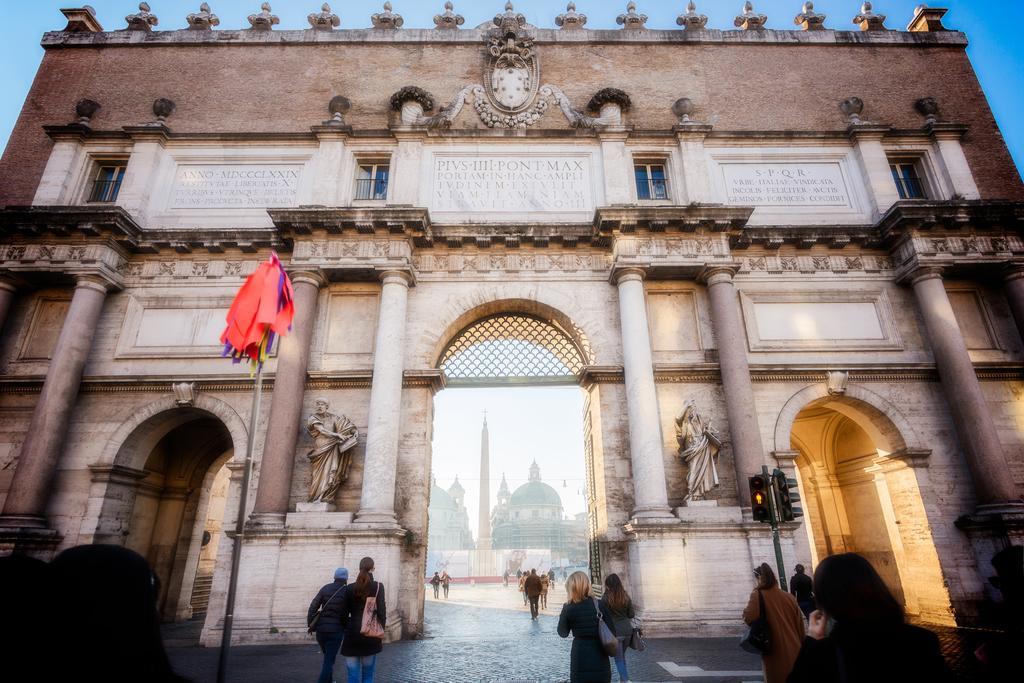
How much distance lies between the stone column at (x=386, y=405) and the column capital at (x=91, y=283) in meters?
6.67

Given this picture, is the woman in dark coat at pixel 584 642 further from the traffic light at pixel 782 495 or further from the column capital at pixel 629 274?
the column capital at pixel 629 274

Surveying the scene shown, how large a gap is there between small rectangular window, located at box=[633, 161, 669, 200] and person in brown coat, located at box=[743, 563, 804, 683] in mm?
11988

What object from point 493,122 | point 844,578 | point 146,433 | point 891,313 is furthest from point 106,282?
point 891,313

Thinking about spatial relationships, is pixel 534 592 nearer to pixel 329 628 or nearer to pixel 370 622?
pixel 329 628

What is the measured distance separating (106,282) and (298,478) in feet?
22.5

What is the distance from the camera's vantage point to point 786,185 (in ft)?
48.6

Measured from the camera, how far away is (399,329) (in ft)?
40.1

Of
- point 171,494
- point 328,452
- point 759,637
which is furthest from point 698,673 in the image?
point 171,494

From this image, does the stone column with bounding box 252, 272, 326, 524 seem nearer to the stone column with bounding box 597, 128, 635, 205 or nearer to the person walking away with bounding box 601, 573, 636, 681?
the person walking away with bounding box 601, 573, 636, 681

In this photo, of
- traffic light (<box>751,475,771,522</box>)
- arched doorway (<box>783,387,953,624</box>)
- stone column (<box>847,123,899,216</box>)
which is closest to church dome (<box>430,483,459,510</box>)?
arched doorway (<box>783,387,953,624</box>)

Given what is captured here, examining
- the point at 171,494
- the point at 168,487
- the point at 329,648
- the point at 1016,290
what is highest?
the point at 1016,290

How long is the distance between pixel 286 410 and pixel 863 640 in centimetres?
1132

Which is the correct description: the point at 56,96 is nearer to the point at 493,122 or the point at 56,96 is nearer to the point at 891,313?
the point at 493,122

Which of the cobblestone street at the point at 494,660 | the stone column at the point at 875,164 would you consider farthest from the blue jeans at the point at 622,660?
the stone column at the point at 875,164
